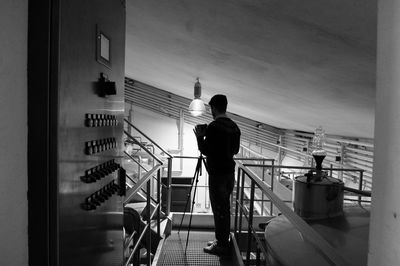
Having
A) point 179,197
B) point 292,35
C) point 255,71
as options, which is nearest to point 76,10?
point 292,35

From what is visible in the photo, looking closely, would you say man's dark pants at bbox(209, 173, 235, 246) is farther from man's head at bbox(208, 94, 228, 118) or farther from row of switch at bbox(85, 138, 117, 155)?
row of switch at bbox(85, 138, 117, 155)

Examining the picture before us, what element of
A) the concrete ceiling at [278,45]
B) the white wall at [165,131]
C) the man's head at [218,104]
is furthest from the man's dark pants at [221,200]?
the white wall at [165,131]

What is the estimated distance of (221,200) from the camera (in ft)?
6.19

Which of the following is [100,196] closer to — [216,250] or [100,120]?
[100,120]

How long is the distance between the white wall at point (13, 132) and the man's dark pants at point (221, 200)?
1.34 m

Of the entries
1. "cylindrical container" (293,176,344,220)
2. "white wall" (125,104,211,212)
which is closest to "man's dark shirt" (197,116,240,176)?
"cylindrical container" (293,176,344,220)

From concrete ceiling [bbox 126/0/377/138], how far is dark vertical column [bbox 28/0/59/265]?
74 centimetres

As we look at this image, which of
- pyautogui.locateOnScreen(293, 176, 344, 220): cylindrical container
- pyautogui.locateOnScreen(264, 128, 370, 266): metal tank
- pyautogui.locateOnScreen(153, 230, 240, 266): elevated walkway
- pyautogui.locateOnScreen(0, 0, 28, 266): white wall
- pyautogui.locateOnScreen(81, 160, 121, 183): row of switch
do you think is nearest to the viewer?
pyautogui.locateOnScreen(0, 0, 28, 266): white wall

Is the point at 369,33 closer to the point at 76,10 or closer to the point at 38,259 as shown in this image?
the point at 76,10

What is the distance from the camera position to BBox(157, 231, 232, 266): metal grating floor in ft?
6.38

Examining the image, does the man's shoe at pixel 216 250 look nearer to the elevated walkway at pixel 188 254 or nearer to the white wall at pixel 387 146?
the elevated walkway at pixel 188 254

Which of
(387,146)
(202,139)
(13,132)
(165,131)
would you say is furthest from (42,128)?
(165,131)

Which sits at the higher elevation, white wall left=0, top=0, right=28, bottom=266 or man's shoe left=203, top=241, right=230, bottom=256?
white wall left=0, top=0, right=28, bottom=266

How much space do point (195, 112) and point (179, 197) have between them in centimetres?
144
